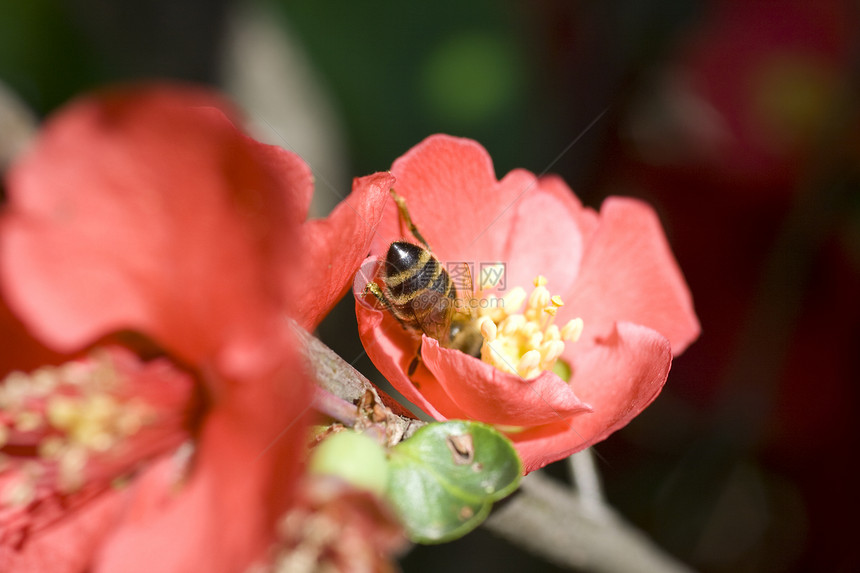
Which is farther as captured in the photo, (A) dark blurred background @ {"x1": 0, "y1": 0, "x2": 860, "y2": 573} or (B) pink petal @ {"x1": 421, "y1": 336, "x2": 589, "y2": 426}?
(A) dark blurred background @ {"x1": 0, "y1": 0, "x2": 860, "y2": 573}

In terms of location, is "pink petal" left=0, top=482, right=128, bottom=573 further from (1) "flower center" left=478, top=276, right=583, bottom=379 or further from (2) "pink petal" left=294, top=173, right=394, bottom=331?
(1) "flower center" left=478, top=276, right=583, bottom=379

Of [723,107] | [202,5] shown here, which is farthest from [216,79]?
[723,107]

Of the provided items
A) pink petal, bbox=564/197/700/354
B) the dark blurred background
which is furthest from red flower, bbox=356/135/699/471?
the dark blurred background

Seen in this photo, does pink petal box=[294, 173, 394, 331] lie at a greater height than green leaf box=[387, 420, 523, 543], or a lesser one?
greater

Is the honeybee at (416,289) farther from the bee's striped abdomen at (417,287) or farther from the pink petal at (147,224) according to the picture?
the pink petal at (147,224)

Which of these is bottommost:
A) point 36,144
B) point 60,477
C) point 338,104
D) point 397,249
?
point 338,104

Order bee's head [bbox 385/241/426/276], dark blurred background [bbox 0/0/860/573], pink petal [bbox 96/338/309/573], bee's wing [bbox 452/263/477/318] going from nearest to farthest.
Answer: pink petal [bbox 96/338/309/573] → bee's head [bbox 385/241/426/276] → bee's wing [bbox 452/263/477/318] → dark blurred background [bbox 0/0/860/573]

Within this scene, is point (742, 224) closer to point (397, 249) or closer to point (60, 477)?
point (397, 249)
